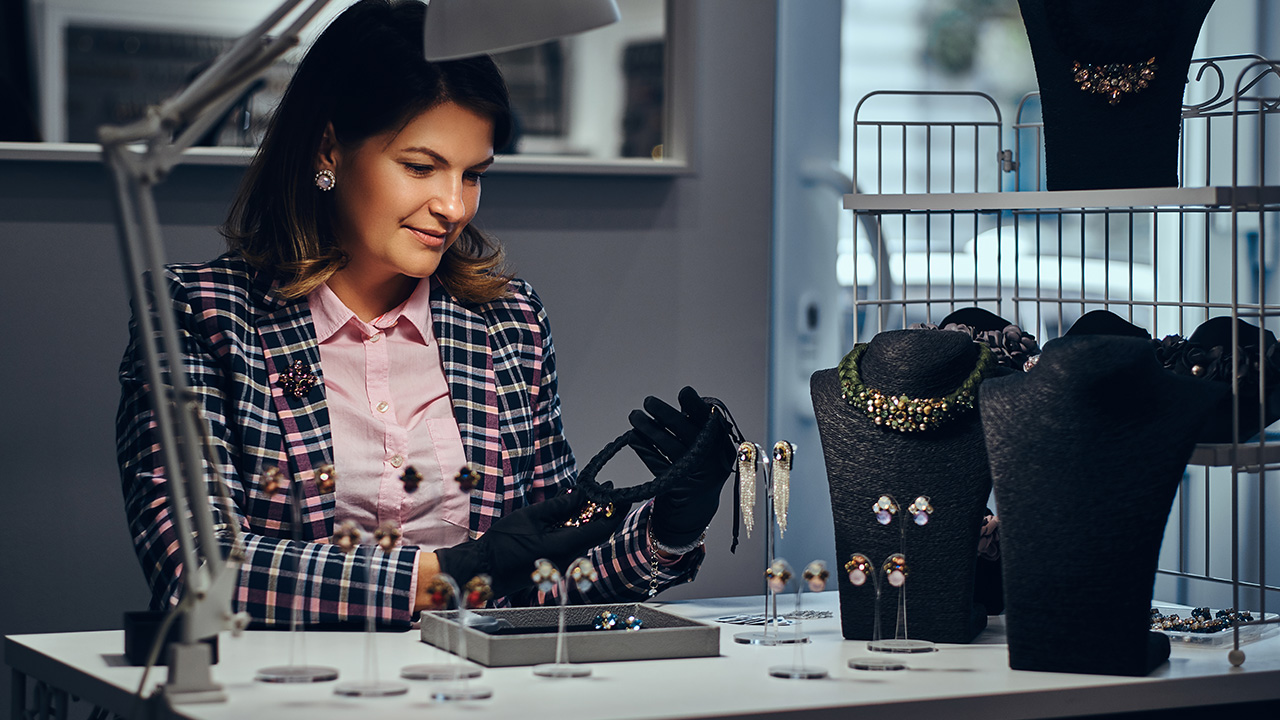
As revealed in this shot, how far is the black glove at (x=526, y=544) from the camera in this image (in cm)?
164

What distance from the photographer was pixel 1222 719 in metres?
1.38

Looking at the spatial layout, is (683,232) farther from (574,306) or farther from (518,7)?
(518,7)

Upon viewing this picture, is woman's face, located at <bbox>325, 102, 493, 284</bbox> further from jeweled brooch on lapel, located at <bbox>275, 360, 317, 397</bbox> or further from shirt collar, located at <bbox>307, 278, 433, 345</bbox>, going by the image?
jeweled brooch on lapel, located at <bbox>275, 360, 317, 397</bbox>

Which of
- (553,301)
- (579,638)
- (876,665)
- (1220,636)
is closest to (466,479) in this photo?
(579,638)

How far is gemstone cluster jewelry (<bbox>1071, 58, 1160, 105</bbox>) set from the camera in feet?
5.25

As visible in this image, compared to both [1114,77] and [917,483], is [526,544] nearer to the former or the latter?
[917,483]

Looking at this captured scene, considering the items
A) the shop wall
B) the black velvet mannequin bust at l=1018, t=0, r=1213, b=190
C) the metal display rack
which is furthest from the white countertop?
the metal display rack

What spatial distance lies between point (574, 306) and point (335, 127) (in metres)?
0.83

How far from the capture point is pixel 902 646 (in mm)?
1434

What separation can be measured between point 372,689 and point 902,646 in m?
0.56

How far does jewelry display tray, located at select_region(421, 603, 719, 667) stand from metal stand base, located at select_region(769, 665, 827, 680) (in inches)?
4.0

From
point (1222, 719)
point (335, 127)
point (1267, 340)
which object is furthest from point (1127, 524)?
point (335, 127)

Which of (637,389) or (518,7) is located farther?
(637,389)

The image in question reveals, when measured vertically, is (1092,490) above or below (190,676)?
above
